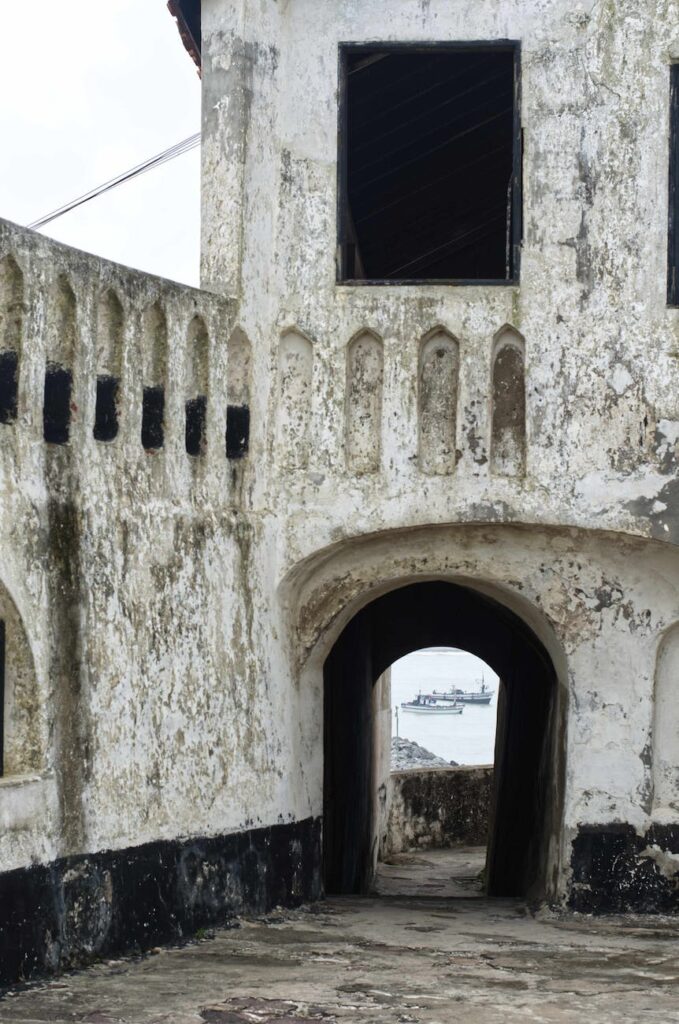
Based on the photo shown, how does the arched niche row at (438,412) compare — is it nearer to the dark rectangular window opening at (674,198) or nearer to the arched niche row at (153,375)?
the dark rectangular window opening at (674,198)

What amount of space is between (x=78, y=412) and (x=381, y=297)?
2340 mm

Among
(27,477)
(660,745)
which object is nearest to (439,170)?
(660,745)

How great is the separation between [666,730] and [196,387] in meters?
3.81

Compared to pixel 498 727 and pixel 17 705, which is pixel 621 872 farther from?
pixel 498 727

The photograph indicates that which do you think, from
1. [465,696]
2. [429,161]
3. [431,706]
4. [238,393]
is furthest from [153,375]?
[465,696]

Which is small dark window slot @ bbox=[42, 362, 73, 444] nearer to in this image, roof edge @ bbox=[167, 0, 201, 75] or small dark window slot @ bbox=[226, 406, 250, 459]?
small dark window slot @ bbox=[226, 406, 250, 459]

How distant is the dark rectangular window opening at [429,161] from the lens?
1023 cm

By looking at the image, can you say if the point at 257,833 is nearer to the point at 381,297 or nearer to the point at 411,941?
the point at 411,941

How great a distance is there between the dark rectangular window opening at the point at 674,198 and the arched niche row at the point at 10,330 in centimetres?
415

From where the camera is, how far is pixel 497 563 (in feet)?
33.7

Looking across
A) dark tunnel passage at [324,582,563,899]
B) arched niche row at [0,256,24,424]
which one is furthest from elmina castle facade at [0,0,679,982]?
dark tunnel passage at [324,582,563,899]

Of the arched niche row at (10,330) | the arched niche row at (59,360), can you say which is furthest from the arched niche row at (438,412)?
the arched niche row at (10,330)

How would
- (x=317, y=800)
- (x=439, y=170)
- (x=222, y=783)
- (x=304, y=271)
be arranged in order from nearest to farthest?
(x=222, y=783)
(x=304, y=271)
(x=317, y=800)
(x=439, y=170)

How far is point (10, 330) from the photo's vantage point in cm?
821
